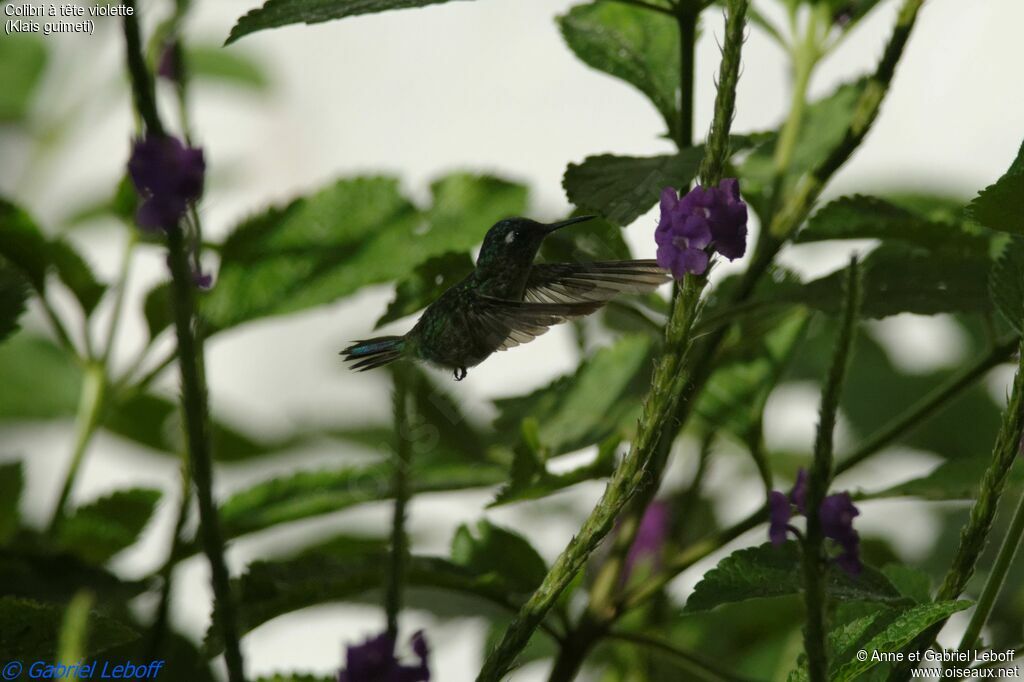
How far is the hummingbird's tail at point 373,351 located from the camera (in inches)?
33.4

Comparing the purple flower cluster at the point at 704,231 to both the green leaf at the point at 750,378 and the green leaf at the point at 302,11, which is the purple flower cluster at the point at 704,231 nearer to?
the green leaf at the point at 302,11

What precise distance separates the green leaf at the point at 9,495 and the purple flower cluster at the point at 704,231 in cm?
66

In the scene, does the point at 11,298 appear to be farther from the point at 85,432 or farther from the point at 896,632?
the point at 896,632

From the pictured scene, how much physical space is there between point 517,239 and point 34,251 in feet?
1.30

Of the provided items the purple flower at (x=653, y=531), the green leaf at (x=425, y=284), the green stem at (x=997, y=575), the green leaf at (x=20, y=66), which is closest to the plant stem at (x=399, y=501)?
the green leaf at (x=425, y=284)

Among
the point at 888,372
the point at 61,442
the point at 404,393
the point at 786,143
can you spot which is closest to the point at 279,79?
the point at 61,442

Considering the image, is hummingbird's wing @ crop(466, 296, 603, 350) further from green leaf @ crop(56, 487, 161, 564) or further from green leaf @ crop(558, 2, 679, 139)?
green leaf @ crop(56, 487, 161, 564)

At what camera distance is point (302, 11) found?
66 cm

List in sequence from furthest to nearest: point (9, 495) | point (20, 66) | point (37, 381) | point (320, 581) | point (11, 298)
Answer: point (20, 66)
point (37, 381)
point (9, 495)
point (11, 298)
point (320, 581)

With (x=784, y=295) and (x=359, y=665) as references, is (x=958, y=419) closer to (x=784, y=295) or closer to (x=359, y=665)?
(x=784, y=295)

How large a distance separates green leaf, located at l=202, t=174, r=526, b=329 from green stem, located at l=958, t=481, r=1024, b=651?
18.6 inches

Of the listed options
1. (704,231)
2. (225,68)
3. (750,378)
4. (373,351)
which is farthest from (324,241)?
(225,68)

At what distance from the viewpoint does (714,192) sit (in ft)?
1.92

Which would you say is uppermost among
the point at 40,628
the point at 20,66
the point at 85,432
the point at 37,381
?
the point at 20,66
